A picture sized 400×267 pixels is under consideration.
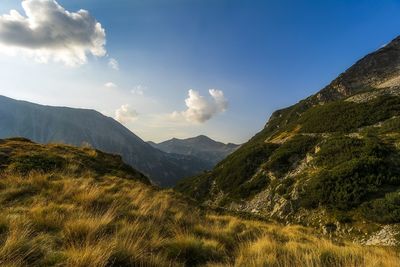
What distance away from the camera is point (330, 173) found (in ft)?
73.1

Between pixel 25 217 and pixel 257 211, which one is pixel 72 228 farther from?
pixel 257 211

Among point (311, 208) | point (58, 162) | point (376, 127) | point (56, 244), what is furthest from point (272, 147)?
point (56, 244)

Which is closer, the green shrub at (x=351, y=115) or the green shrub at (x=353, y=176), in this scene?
the green shrub at (x=353, y=176)

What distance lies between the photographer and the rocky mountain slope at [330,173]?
18.7m

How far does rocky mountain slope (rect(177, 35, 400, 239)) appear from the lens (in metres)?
18.7

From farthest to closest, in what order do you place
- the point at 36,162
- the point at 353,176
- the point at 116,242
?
the point at 353,176
the point at 36,162
the point at 116,242

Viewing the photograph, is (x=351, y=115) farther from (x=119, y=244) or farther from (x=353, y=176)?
(x=119, y=244)

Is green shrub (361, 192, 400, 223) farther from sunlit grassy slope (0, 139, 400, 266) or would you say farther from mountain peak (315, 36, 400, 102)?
mountain peak (315, 36, 400, 102)

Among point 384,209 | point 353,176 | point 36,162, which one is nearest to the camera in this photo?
point 36,162

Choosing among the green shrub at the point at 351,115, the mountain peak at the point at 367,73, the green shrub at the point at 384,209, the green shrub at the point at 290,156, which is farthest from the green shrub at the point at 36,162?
the mountain peak at the point at 367,73

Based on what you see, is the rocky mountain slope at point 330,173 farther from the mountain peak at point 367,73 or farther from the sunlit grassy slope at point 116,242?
the mountain peak at point 367,73

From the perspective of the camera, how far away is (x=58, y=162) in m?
16.1

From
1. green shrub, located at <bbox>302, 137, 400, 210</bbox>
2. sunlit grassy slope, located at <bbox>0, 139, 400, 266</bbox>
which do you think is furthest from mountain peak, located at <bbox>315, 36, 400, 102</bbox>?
sunlit grassy slope, located at <bbox>0, 139, 400, 266</bbox>

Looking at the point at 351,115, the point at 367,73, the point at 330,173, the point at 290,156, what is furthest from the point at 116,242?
the point at 367,73
